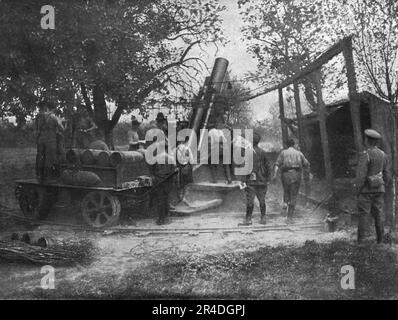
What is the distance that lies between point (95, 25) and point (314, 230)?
557cm

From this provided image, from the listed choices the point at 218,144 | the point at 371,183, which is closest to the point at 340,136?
the point at 218,144

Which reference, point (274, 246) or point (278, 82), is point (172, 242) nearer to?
point (274, 246)

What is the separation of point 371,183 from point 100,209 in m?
4.94

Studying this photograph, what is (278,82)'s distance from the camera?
909cm

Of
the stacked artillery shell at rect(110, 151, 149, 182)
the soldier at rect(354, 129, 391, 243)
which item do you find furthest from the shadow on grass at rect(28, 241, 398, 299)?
the stacked artillery shell at rect(110, 151, 149, 182)

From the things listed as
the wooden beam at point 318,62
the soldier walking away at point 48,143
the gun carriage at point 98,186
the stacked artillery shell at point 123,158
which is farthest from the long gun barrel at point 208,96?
the soldier walking away at point 48,143

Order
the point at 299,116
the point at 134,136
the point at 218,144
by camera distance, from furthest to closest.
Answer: the point at 299,116 < the point at 218,144 < the point at 134,136

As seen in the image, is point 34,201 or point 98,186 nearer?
point 98,186

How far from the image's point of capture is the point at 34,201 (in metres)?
8.90

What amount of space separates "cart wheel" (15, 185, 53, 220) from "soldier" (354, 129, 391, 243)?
20.0ft

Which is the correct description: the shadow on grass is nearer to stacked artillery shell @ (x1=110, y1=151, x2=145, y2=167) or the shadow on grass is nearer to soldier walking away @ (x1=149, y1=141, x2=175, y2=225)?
soldier walking away @ (x1=149, y1=141, x2=175, y2=225)

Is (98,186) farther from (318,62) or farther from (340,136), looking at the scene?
(340,136)

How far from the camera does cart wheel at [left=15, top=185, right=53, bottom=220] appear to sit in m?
8.55
